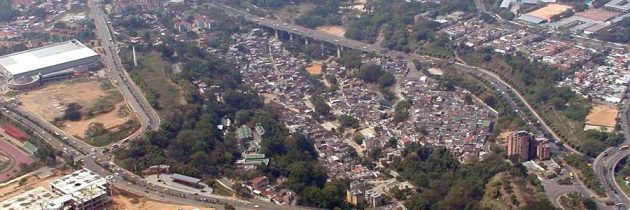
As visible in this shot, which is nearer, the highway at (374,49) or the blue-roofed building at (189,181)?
the blue-roofed building at (189,181)

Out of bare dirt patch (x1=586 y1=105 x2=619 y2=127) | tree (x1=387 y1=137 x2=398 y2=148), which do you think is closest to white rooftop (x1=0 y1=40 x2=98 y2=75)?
tree (x1=387 y1=137 x2=398 y2=148)

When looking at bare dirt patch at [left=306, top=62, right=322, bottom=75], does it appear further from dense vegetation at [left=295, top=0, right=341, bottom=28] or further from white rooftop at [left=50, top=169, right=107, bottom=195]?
white rooftop at [left=50, top=169, right=107, bottom=195]

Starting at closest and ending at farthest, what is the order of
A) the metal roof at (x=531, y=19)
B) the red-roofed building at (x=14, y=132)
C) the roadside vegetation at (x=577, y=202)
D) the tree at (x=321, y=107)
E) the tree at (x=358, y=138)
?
the roadside vegetation at (x=577, y=202)
the red-roofed building at (x=14, y=132)
the tree at (x=358, y=138)
the tree at (x=321, y=107)
the metal roof at (x=531, y=19)

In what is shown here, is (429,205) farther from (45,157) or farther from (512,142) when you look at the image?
(45,157)

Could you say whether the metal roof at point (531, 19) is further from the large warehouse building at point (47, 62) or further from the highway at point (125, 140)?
the large warehouse building at point (47, 62)

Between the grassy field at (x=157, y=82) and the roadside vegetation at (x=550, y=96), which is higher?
the grassy field at (x=157, y=82)

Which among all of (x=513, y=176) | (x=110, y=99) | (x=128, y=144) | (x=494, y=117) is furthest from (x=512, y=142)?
(x=110, y=99)

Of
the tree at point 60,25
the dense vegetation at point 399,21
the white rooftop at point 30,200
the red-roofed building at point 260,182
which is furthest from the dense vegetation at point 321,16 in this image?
the white rooftop at point 30,200
